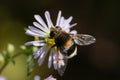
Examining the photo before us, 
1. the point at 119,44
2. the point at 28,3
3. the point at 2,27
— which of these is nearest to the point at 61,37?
the point at 2,27

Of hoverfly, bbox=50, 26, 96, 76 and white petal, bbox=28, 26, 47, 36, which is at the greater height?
white petal, bbox=28, 26, 47, 36

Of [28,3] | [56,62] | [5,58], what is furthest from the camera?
[28,3]

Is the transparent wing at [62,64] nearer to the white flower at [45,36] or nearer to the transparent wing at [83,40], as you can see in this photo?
the white flower at [45,36]

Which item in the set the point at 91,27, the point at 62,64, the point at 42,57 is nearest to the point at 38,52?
the point at 42,57

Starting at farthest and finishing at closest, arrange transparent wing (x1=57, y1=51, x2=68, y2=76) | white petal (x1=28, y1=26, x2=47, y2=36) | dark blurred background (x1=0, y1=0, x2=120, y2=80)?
dark blurred background (x1=0, y1=0, x2=120, y2=80) → white petal (x1=28, y1=26, x2=47, y2=36) → transparent wing (x1=57, y1=51, x2=68, y2=76)

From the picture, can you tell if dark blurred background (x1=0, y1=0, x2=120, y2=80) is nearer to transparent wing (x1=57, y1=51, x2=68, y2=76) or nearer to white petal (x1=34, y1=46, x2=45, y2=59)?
white petal (x1=34, y1=46, x2=45, y2=59)

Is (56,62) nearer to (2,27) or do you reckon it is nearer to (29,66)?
(29,66)

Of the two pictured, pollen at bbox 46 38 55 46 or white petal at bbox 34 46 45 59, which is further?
pollen at bbox 46 38 55 46

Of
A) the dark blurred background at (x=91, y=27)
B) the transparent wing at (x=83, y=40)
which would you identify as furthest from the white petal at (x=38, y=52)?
the dark blurred background at (x=91, y=27)

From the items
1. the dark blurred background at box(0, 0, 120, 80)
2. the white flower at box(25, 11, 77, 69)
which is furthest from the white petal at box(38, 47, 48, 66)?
the dark blurred background at box(0, 0, 120, 80)

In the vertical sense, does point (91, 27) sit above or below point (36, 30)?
below

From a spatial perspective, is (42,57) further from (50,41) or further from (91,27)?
(91,27)
